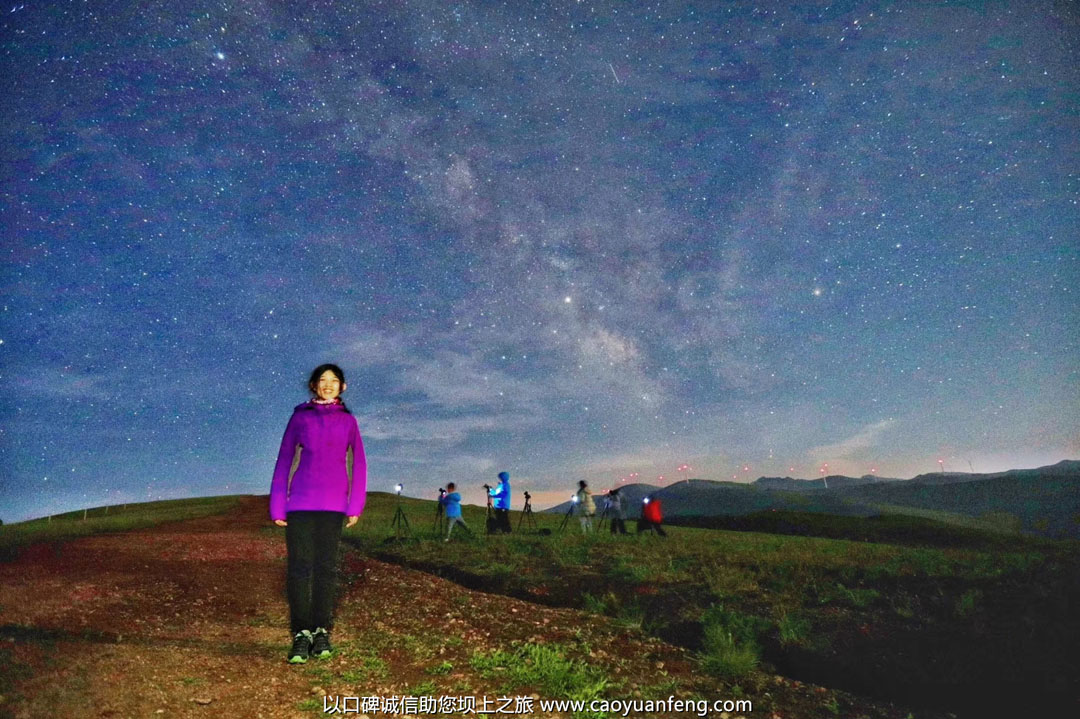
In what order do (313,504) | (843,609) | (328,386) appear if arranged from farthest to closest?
(843,609) → (328,386) → (313,504)

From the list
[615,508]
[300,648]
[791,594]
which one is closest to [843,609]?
[791,594]

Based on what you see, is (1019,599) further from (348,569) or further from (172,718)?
(348,569)

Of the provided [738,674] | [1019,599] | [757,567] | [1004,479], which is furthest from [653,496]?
[1004,479]

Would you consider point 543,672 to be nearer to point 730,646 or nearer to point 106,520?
point 730,646

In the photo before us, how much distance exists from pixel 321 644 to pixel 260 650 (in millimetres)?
772

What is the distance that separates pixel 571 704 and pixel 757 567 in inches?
385

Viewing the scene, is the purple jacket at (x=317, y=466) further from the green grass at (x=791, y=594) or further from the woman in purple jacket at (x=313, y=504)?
the green grass at (x=791, y=594)

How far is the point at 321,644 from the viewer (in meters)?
5.37

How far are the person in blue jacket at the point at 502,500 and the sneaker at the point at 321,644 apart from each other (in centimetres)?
1544

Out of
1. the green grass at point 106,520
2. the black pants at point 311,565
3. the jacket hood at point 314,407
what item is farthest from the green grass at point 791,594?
the green grass at point 106,520

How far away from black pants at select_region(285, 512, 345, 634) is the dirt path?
44cm

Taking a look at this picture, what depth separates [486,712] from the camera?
14.1 feet

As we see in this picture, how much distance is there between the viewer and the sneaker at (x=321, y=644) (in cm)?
531

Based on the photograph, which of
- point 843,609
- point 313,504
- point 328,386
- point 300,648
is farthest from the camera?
point 843,609
